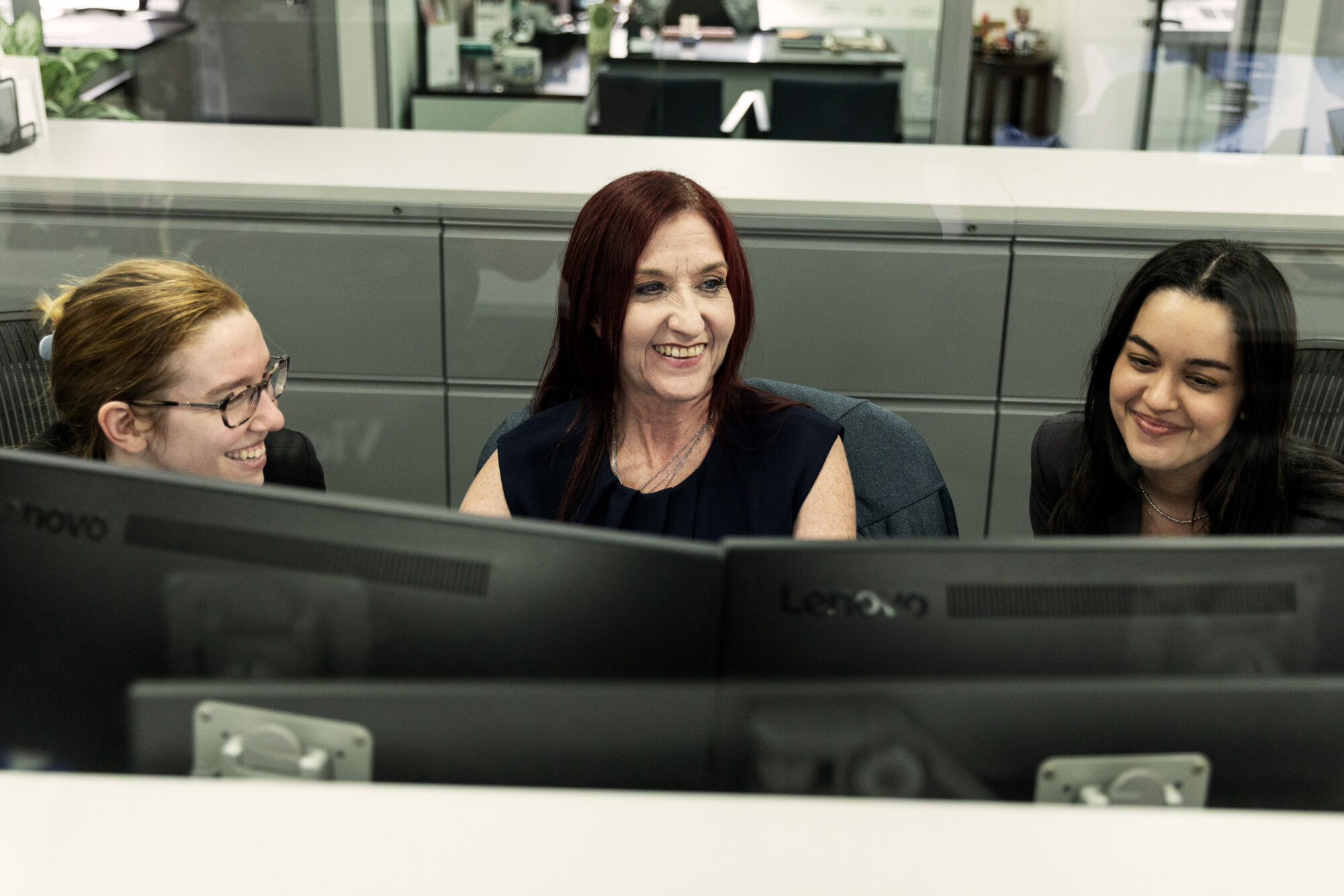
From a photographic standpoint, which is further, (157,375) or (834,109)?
(834,109)

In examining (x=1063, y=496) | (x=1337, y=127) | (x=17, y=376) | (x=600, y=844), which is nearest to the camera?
(x=600, y=844)

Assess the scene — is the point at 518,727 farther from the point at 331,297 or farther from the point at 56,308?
the point at 331,297

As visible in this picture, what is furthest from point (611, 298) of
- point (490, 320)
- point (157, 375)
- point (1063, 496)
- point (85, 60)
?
point (85, 60)

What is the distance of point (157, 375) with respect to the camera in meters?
1.47

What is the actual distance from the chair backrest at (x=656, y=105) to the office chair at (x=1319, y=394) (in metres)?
2.23

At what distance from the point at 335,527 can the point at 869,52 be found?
3.43 m

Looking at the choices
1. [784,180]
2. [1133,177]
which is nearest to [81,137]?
[784,180]

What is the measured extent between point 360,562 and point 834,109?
335 cm

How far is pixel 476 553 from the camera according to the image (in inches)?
31.9

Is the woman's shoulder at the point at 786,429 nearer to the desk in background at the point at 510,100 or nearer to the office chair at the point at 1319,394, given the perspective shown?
the office chair at the point at 1319,394

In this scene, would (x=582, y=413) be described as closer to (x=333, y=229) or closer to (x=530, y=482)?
(x=530, y=482)

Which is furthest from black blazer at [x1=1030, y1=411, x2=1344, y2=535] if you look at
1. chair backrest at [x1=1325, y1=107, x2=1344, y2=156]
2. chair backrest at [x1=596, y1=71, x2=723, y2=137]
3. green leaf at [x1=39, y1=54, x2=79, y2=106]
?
green leaf at [x1=39, y1=54, x2=79, y2=106]

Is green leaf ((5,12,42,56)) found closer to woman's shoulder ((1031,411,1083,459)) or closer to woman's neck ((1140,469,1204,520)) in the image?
woman's shoulder ((1031,411,1083,459))

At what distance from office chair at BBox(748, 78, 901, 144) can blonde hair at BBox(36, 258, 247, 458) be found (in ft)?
8.65
